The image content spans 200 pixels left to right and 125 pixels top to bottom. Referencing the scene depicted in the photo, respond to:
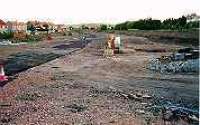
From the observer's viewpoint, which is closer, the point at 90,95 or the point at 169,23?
the point at 90,95

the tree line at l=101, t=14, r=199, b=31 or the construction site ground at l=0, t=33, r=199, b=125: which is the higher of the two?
the tree line at l=101, t=14, r=199, b=31

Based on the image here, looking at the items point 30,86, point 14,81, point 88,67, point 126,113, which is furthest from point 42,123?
point 88,67

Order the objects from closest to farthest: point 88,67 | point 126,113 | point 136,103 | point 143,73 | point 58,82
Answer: point 126,113, point 136,103, point 58,82, point 143,73, point 88,67

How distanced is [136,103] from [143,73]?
762cm

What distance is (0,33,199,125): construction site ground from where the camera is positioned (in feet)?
34.3

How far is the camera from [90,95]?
13.6m

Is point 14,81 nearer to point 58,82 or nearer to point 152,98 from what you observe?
point 58,82

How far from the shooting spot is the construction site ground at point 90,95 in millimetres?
10469

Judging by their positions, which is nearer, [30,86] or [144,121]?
[144,121]

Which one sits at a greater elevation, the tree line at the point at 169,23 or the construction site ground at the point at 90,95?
the tree line at the point at 169,23

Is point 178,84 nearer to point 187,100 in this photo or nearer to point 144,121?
point 187,100

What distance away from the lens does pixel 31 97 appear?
1323 cm

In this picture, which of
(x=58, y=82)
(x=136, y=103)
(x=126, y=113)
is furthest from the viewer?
(x=58, y=82)

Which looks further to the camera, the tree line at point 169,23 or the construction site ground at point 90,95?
the tree line at point 169,23
